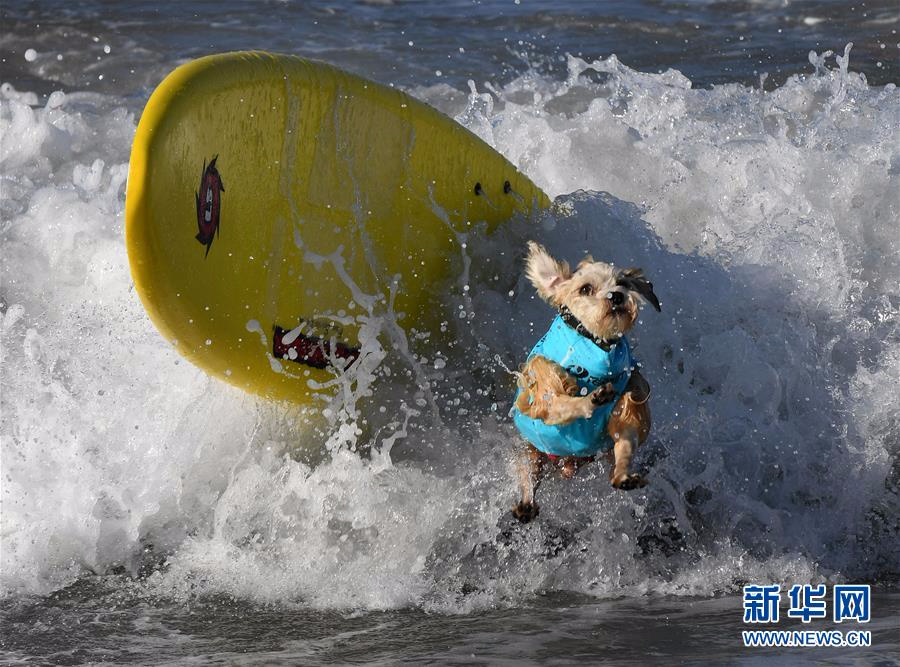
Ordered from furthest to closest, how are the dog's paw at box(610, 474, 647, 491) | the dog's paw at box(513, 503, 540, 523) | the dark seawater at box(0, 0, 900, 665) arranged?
the dark seawater at box(0, 0, 900, 665), the dog's paw at box(513, 503, 540, 523), the dog's paw at box(610, 474, 647, 491)

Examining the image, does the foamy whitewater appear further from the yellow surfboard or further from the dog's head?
the dog's head

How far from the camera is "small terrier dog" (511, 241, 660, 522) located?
3.14 m

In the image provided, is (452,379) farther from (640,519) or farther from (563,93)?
(563,93)

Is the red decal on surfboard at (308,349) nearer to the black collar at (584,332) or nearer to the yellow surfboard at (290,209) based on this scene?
the yellow surfboard at (290,209)

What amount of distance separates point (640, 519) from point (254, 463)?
4.62ft

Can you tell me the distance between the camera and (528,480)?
11.2 ft

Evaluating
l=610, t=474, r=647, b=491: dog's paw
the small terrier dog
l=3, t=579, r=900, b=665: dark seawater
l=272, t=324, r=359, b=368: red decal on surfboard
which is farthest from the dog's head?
l=272, t=324, r=359, b=368: red decal on surfboard

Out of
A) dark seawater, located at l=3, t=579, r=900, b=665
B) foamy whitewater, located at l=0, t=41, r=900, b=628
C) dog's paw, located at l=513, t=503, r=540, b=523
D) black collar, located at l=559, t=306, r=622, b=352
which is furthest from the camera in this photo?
foamy whitewater, located at l=0, t=41, r=900, b=628

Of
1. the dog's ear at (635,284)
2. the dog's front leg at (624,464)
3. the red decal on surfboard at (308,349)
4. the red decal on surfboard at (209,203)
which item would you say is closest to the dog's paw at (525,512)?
the dog's front leg at (624,464)

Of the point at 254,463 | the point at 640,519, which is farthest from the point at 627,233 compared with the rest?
the point at 254,463

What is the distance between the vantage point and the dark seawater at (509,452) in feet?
11.3

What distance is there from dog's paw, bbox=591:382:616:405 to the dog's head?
0.48 feet

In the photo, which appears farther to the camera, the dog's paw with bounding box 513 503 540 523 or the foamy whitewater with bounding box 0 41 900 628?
the foamy whitewater with bounding box 0 41 900 628

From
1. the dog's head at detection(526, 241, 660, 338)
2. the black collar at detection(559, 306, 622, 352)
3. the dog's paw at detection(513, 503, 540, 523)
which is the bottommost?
the dog's paw at detection(513, 503, 540, 523)
